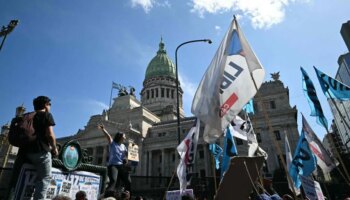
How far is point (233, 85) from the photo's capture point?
5094 mm

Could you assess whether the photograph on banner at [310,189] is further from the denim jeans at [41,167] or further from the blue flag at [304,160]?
the denim jeans at [41,167]

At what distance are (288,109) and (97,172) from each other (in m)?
39.4

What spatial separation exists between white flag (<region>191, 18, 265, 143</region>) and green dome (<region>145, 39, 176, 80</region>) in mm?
69868

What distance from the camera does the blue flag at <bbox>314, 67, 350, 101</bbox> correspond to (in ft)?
26.2

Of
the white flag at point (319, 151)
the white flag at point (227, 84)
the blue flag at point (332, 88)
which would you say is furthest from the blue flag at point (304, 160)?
the white flag at point (227, 84)

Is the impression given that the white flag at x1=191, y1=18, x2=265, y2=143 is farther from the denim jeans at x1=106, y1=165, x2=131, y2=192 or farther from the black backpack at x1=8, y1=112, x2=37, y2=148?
the black backpack at x1=8, y1=112, x2=37, y2=148

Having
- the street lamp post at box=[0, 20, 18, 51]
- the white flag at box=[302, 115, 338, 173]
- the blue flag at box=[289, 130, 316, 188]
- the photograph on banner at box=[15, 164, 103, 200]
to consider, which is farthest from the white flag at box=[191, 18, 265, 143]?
the street lamp post at box=[0, 20, 18, 51]

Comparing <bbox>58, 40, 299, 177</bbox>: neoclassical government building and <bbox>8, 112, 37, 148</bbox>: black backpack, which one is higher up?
<bbox>58, 40, 299, 177</bbox>: neoclassical government building

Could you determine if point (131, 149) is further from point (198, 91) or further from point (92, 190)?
point (198, 91)

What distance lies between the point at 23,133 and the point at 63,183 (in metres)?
2.08

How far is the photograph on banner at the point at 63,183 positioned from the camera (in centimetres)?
434

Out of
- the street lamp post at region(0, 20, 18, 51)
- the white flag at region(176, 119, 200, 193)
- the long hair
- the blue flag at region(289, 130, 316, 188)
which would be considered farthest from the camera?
the street lamp post at region(0, 20, 18, 51)

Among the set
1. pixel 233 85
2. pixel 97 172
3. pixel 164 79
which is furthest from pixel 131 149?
pixel 164 79

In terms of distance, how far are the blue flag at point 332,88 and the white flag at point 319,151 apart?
4.20ft
